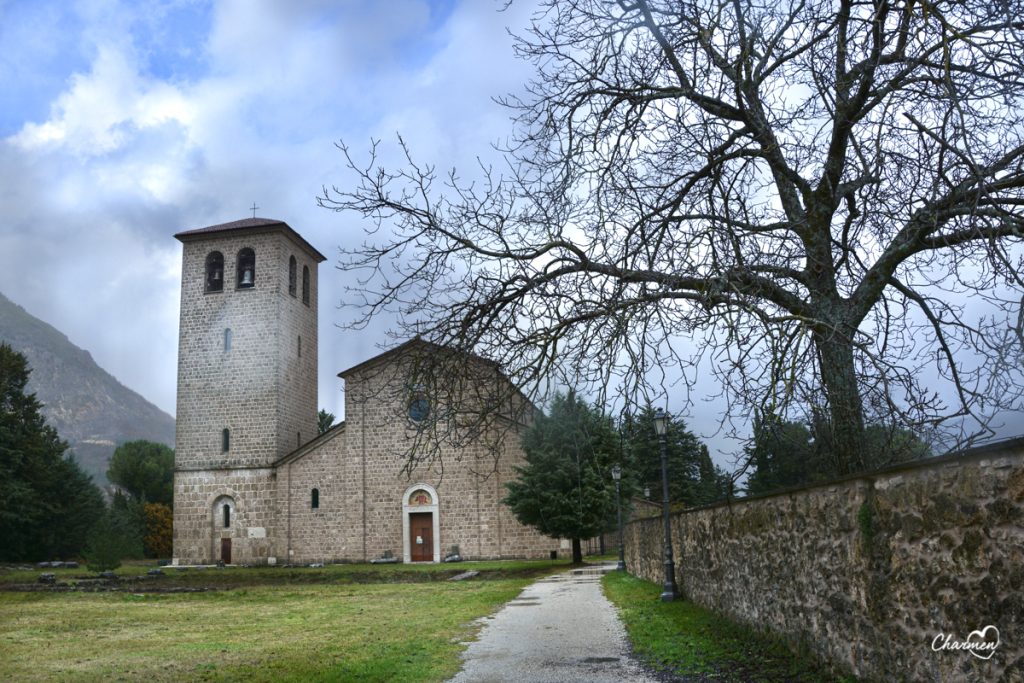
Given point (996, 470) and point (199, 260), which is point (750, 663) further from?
point (199, 260)

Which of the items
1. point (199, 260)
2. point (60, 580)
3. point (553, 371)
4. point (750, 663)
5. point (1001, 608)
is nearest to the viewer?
point (1001, 608)

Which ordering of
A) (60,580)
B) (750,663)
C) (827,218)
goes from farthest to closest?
(60,580)
(827,218)
(750,663)

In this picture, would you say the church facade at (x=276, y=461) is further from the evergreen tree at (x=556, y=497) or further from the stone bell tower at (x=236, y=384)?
the evergreen tree at (x=556, y=497)

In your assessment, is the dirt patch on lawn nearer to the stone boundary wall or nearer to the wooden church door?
the wooden church door

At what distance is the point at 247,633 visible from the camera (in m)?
12.9

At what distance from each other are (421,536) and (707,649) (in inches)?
1174

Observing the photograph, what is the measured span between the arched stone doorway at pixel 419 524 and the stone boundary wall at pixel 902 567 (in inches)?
1149

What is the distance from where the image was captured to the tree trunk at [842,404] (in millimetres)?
6949

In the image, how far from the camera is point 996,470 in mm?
4512

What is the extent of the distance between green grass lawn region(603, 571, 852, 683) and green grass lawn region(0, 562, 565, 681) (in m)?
2.29

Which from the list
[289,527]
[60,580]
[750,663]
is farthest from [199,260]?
[750,663]

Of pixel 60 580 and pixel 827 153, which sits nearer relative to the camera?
pixel 827 153

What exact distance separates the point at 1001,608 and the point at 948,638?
2.02 feet

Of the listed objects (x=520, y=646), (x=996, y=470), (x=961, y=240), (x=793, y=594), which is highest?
(x=961, y=240)
